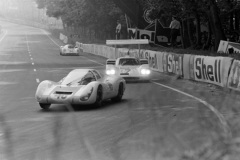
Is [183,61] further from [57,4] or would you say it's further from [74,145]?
[57,4]

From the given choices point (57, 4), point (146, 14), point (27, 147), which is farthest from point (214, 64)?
point (57, 4)

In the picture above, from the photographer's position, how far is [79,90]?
47.1 feet

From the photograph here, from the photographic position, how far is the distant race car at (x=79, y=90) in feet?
46.5

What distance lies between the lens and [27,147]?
30.3 feet

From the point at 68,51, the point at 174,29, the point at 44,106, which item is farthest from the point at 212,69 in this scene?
the point at 68,51

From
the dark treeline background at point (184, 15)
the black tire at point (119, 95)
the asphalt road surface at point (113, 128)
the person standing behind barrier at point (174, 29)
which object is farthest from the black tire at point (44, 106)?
the person standing behind barrier at point (174, 29)

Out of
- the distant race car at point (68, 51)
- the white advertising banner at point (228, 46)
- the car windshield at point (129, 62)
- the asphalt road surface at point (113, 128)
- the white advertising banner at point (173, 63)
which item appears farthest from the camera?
the distant race car at point (68, 51)

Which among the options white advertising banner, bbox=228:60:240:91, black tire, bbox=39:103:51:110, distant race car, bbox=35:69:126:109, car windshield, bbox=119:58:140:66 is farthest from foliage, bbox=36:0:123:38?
black tire, bbox=39:103:51:110

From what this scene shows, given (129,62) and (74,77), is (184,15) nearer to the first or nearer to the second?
(129,62)

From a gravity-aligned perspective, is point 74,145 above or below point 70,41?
above

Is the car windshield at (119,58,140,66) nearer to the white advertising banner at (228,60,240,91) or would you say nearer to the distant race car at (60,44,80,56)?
the white advertising banner at (228,60,240,91)

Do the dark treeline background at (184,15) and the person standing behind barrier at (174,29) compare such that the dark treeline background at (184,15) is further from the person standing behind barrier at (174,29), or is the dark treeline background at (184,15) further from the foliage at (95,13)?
the person standing behind barrier at (174,29)

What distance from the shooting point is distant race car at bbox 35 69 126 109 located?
14.2 meters

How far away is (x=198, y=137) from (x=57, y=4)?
107 meters
